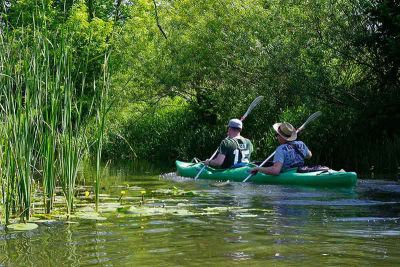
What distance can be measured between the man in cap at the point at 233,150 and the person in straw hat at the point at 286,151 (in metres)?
1.18

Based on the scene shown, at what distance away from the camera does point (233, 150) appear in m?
13.6

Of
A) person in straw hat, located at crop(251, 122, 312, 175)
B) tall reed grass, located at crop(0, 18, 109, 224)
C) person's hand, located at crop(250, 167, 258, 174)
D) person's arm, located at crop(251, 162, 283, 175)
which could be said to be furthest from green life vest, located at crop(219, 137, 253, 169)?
tall reed grass, located at crop(0, 18, 109, 224)

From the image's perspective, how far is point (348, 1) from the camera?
56.1 feet

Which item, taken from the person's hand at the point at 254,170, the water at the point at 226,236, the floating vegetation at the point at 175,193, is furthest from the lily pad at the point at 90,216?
the person's hand at the point at 254,170

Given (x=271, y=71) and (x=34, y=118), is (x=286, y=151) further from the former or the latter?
(x=271, y=71)

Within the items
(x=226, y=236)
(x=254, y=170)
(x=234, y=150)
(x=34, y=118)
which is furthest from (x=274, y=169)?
(x=34, y=118)

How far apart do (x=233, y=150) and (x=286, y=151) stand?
1.60 m

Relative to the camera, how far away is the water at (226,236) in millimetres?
5484

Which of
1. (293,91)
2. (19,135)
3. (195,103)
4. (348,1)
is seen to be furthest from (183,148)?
(19,135)

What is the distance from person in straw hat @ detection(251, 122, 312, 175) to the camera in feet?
39.8

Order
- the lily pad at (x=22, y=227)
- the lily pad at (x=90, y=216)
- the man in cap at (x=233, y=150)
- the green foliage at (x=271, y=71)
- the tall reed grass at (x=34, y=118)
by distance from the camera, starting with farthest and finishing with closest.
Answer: the green foliage at (x=271, y=71)
the man in cap at (x=233, y=150)
the lily pad at (x=90, y=216)
the lily pad at (x=22, y=227)
the tall reed grass at (x=34, y=118)

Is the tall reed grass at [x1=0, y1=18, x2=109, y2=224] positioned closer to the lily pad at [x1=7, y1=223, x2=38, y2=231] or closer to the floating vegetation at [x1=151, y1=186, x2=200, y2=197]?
the lily pad at [x1=7, y1=223, x2=38, y2=231]

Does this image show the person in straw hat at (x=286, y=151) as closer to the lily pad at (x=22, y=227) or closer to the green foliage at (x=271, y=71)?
the green foliage at (x=271, y=71)

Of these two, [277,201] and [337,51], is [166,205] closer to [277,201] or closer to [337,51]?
[277,201]
